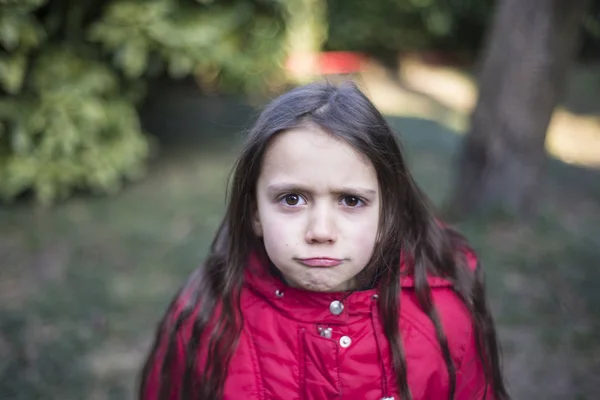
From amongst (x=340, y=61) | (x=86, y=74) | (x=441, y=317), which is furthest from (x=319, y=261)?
(x=340, y=61)

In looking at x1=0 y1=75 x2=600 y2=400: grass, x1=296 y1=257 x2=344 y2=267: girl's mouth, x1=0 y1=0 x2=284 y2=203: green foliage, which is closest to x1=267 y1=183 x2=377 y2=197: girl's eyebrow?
x1=296 y1=257 x2=344 y2=267: girl's mouth

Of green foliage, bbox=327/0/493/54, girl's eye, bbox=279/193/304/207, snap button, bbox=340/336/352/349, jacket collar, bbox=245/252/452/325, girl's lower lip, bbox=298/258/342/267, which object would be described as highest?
green foliage, bbox=327/0/493/54

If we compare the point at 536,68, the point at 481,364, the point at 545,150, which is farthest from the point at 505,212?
the point at 481,364

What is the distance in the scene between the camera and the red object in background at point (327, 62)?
9.48 metres

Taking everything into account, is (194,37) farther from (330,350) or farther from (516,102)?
(330,350)

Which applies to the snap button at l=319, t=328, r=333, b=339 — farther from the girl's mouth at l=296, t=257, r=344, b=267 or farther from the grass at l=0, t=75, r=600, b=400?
the grass at l=0, t=75, r=600, b=400

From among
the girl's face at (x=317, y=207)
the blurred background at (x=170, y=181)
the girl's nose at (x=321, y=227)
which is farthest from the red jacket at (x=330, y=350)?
the blurred background at (x=170, y=181)

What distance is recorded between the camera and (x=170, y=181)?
18.2ft

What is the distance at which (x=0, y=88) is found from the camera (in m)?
4.54

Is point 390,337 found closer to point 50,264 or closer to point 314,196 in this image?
point 314,196

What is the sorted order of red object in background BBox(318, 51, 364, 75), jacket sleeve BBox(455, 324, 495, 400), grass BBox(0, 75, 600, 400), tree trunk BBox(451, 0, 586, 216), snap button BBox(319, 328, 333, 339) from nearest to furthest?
snap button BBox(319, 328, 333, 339), jacket sleeve BBox(455, 324, 495, 400), grass BBox(0, 75, 600, 400), tree trunk BBox(451, 0, 586, 216), red object in background BBox(318, 51, 364, 75)

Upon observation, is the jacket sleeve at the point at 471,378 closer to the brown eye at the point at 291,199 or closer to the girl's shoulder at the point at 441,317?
the girl's shoulder at the point at 441,317

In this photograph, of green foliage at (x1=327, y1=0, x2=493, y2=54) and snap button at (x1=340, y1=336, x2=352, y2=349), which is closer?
snap button at (x1=340, y1=336, x2=352, y2=349)

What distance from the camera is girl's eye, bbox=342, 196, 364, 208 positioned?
1.64 metres
